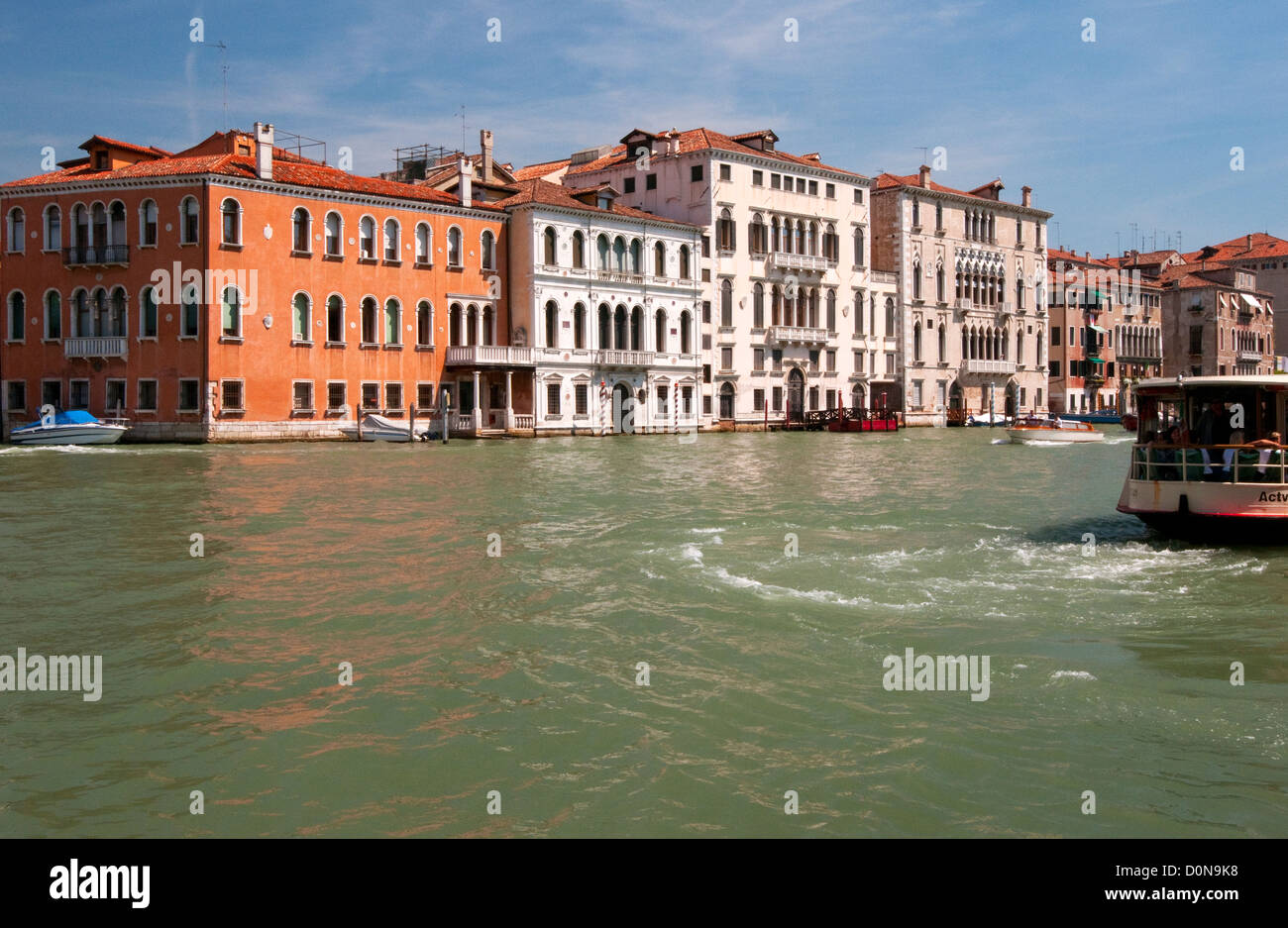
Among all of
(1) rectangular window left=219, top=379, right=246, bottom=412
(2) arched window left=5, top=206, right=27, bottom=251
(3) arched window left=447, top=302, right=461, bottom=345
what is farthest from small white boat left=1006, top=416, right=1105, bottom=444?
(2) arched window left=5, top=206, right=27, bottom=251

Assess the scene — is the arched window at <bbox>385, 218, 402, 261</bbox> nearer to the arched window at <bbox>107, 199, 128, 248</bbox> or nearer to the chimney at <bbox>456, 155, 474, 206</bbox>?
the chimney at <bbox>456, 155, 474, 206</bbox>

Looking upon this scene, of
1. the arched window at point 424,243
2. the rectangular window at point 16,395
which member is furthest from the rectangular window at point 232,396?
the arched window at point 424,243

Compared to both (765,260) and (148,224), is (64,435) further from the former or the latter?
(765,260)

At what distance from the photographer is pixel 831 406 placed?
176 feet

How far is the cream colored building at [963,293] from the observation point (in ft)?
189

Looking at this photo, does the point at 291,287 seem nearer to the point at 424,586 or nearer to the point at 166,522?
the point at 166,522

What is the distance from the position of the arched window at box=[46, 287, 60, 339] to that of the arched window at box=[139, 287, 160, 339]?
2.68 meters

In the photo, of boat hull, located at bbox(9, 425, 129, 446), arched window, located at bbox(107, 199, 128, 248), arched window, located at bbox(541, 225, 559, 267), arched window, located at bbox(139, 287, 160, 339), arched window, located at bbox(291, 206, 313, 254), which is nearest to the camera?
boat hull, located at bbox(9, 425, 129, 446)

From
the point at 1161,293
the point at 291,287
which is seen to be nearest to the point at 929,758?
the point at 291,287

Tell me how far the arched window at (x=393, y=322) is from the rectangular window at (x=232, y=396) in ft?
17.4

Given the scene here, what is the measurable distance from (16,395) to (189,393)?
5636mm

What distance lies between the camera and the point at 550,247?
40875mm

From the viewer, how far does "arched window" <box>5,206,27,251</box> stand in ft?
113

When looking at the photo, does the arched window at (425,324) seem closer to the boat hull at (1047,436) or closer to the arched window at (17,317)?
the arched window at (17,317)
